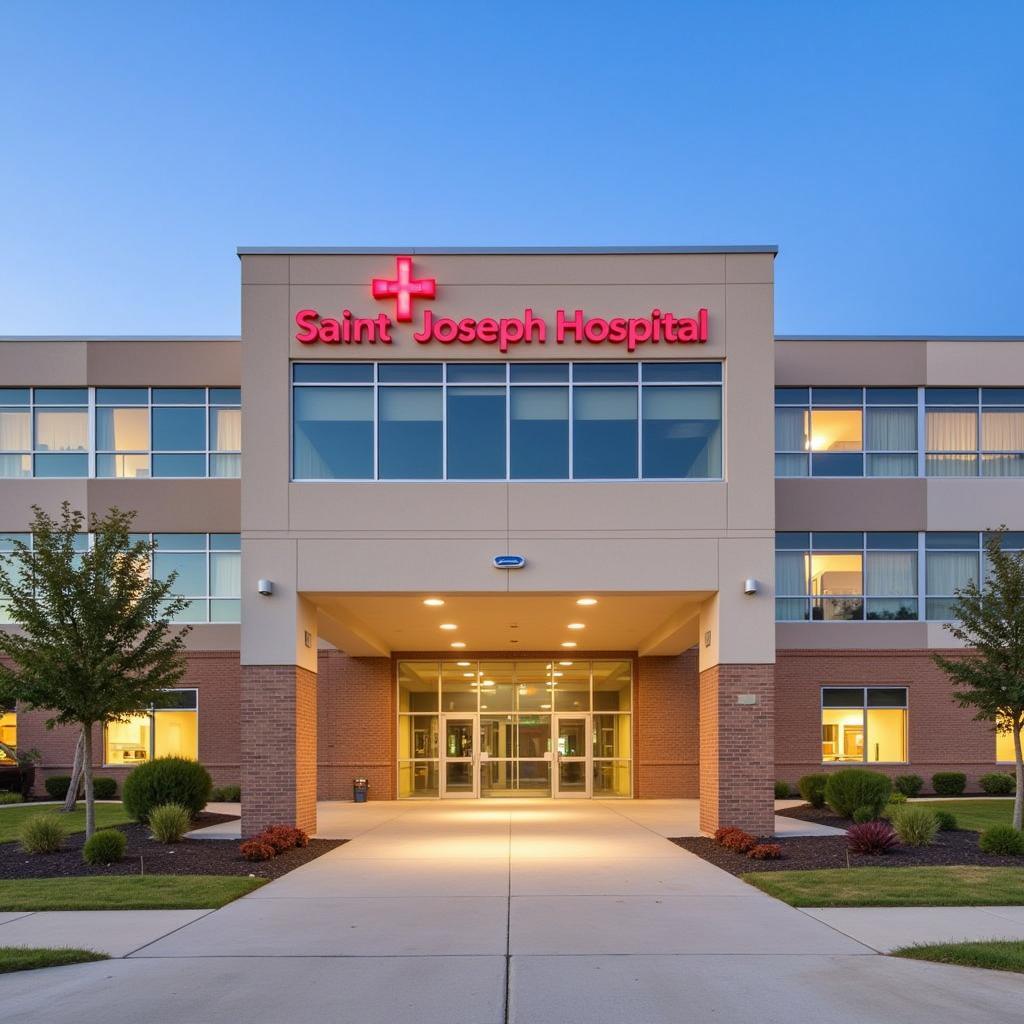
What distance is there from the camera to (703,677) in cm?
1962

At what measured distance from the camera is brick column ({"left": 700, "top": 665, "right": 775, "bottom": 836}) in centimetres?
1788

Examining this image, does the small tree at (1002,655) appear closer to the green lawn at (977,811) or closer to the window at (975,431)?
the green lawn at (977,811)

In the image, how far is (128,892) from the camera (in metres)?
12.5

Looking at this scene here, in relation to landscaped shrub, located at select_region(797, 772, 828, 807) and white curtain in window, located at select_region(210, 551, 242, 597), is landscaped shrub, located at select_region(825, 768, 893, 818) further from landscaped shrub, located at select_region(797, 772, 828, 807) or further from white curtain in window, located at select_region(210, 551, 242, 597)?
white curtain in window, located at select_region(210, 551, 242, 597)

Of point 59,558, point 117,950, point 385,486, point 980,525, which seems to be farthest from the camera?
point 980,525

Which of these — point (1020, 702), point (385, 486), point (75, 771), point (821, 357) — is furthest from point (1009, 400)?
point (75, 771)

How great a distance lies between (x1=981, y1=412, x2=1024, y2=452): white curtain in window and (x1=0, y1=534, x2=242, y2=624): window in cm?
1977

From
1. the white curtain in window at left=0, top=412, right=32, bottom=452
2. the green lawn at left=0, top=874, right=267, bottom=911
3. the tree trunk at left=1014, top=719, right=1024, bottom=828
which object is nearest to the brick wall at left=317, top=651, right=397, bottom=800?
the white curtain in window at left=0, top=412, right=32, bottom=452

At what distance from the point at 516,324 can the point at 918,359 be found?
14823 mm

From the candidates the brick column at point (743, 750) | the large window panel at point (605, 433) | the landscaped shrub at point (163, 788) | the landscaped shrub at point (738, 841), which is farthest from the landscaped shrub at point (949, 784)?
the landscaped shrub at point (163, 788)

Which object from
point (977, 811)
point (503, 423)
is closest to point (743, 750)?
point (503, 423)

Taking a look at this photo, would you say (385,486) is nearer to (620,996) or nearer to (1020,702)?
(1020,702)

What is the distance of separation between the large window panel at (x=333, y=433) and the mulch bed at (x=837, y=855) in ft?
26.5

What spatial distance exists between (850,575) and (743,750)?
12535 mm
